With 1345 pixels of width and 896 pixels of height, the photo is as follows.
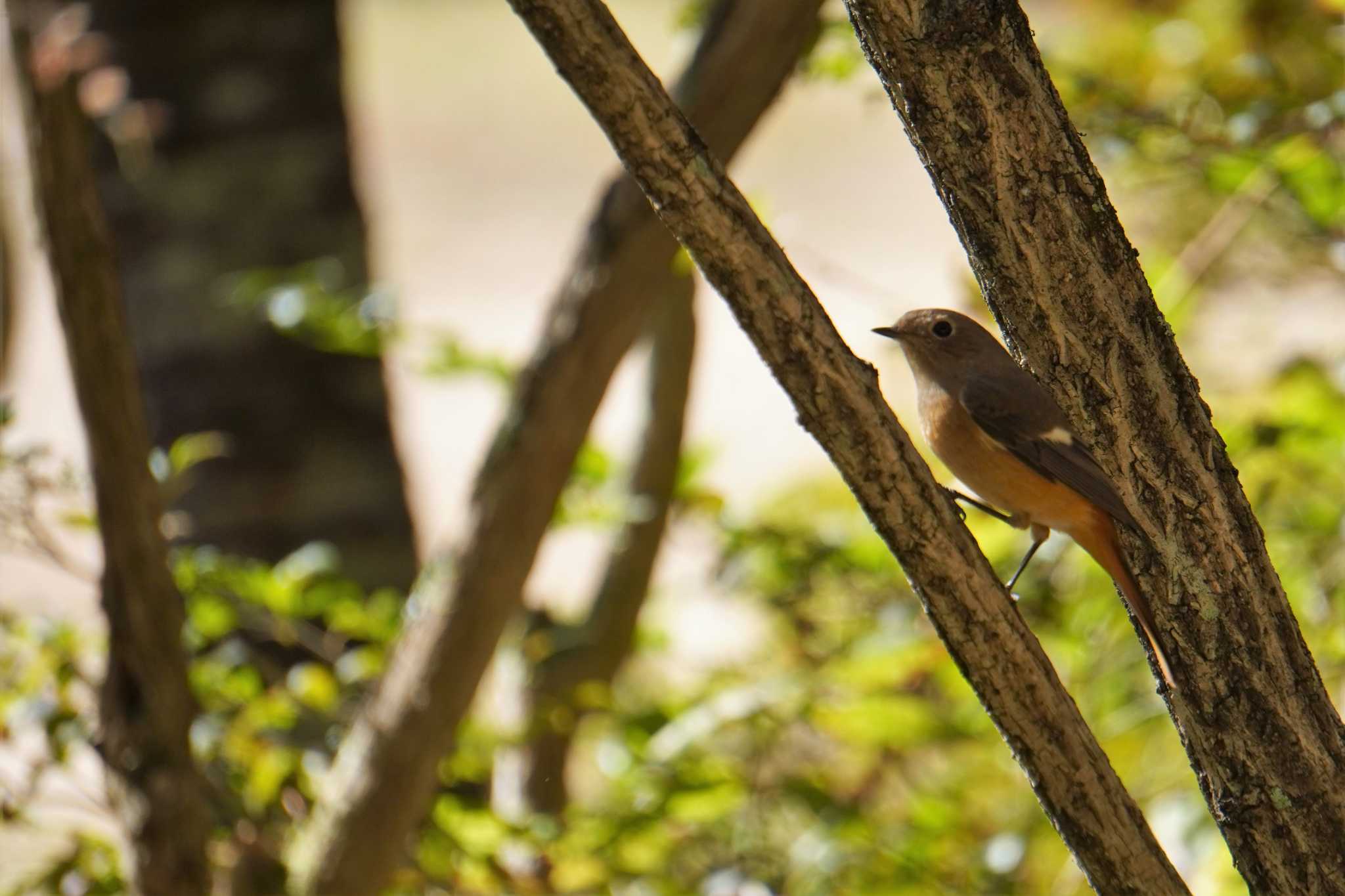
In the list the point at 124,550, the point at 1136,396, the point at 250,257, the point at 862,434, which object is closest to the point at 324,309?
the point at 124,550

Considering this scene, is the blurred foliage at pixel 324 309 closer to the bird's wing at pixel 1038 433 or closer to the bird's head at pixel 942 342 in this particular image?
the bird's head at pixel 942 342

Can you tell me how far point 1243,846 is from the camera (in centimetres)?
170

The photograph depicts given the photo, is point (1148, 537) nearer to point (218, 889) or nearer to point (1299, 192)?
point (1299, 192)

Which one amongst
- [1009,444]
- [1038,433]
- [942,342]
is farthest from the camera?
[942,342]

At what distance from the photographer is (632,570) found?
3.79 meters

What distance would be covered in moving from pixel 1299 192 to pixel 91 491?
7.75 feet

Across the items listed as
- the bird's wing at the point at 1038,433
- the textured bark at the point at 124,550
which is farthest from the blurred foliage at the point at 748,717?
the bird's wing at the point at 1038,433

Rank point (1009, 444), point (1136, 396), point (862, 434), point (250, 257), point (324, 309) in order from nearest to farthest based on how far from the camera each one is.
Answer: point (862, 434) → point (1136, 396) → point (1009, 444) → point (324, 309) → point (250, 257)

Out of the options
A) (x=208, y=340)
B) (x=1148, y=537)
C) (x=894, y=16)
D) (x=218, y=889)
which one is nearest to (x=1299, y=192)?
(x=1148, y=537)

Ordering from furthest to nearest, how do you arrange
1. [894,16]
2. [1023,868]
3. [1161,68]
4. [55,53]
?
[1161,68] → [1023,868] → [55,53] → [894,16]

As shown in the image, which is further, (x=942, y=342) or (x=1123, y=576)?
(x=942, y=342)

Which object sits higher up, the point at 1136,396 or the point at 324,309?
the point at 324,309

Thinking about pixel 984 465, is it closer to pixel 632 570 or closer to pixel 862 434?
pixel 862 434

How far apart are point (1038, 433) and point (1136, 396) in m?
0.44
